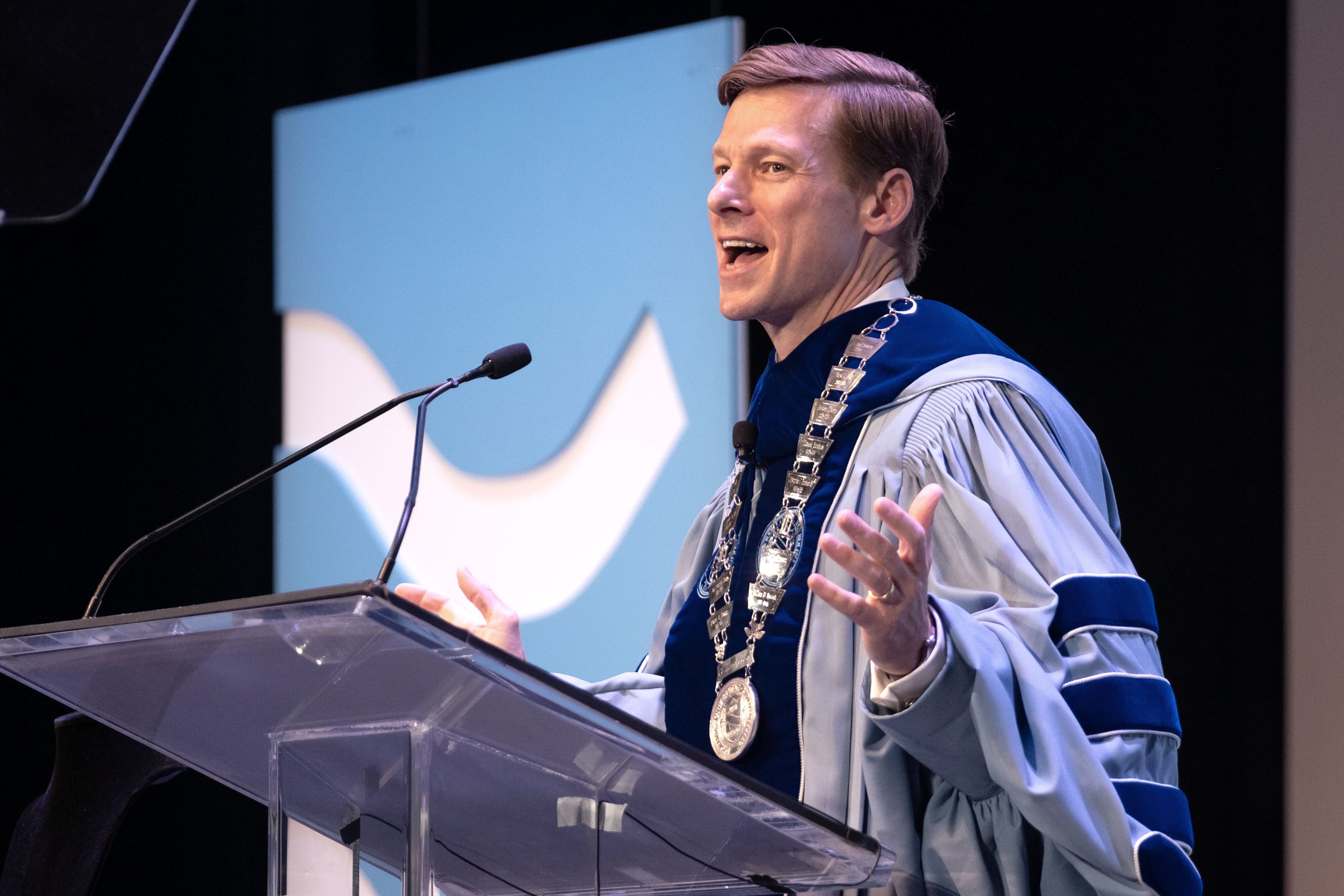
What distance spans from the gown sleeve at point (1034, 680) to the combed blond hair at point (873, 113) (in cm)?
48

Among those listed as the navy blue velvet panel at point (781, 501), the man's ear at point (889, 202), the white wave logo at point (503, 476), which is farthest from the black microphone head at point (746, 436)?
the white wave logo at point (503, 476)

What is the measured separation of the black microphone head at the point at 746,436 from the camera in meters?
2.28

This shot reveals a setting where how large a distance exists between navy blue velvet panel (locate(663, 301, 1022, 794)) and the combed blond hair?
Answer: 9.3 inches

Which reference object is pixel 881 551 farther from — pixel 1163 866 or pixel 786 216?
pixel 786 216

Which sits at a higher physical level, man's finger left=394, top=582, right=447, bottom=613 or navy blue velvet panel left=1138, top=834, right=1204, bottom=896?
man's finger left=394, top=582, right=447, bottom=613

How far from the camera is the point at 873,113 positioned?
7.76 ft

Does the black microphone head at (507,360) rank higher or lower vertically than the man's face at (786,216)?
lower

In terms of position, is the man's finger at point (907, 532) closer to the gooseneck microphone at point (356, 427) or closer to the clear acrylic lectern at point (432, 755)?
the clear acrylic lectern at point (432, 755)

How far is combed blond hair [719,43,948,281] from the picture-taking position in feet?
7.74

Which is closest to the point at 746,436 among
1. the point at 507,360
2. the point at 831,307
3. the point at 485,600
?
the point at 831,307

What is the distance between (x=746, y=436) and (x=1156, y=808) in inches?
33.7

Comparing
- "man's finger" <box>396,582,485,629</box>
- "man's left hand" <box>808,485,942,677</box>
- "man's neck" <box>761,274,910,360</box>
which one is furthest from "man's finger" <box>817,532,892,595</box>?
"man's neck" <box>761,274,910,360</box>

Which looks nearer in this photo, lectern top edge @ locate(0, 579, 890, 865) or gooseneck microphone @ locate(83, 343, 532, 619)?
lectern top edge @ locate(0, 579, 890, 865)

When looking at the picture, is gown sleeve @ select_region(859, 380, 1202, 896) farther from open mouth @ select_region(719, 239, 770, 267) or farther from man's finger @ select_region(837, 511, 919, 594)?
open mouth @ select_region(719, 239, 770, 267)
